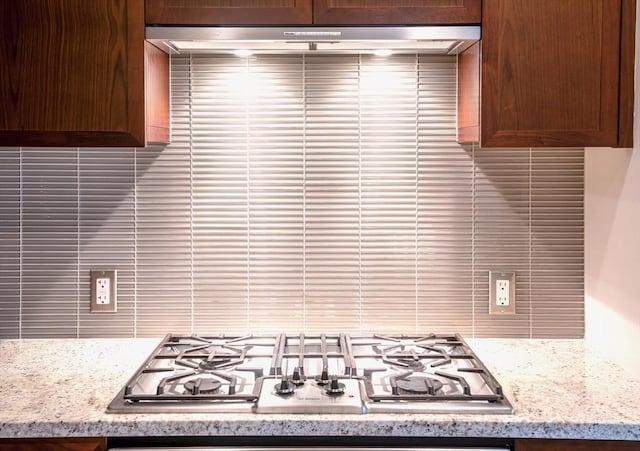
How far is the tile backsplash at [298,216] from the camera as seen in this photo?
2221 mm

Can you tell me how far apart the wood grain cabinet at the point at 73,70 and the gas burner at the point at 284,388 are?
0.72 m

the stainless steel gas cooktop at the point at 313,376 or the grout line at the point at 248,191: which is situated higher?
the grout line at the point at 248,191

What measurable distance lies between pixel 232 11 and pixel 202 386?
93cm

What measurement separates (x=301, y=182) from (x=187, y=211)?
0.35 m

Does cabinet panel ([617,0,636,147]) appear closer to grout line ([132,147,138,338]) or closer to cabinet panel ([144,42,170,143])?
cabinet panel ([144,42,170,143])

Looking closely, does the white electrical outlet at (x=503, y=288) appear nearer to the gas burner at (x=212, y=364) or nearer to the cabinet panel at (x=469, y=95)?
the cabinet panel at (x=469, y=95)

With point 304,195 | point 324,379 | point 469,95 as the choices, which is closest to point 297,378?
point 324,379

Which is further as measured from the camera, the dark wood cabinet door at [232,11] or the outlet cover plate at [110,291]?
the outlet cover plate at [110,291]

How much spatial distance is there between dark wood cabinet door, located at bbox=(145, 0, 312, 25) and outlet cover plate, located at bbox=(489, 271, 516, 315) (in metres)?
0.95

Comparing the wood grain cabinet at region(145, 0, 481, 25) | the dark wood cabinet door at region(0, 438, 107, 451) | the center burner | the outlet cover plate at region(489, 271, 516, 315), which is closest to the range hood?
the wood grain cabinet at region(145, 0, 481, 25)

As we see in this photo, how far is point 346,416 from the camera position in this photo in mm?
1581

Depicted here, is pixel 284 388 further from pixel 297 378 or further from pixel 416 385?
pixel 416 385

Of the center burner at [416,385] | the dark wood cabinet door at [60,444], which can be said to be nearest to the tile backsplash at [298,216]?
the center burner at [416,385]

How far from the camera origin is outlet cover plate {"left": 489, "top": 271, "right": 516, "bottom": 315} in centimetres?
224
